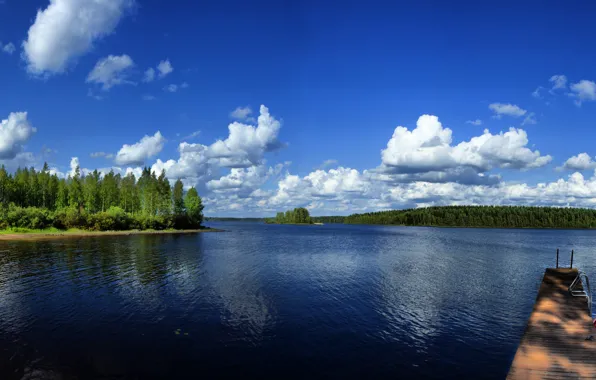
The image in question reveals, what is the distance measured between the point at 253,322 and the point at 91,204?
153216mm

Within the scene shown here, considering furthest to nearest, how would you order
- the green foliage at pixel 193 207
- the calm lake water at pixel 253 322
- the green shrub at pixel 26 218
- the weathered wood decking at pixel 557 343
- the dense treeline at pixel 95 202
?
the green foliage at pixel 193 207, the dense treeline at pixel 95 202, the green shrub at pixel 26 218, the calm lake water at pixel 253 322, the weathered wood decking at pixel 557 343

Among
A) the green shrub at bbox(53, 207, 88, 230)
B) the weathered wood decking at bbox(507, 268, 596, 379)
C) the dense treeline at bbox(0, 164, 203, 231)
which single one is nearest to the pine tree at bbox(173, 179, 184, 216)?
the dense treeline at bbox(0, 164, 203, 231)

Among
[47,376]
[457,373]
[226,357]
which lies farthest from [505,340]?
[47,376]

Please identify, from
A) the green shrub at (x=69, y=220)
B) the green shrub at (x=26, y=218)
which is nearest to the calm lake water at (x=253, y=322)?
the green shrub at (x=26, y=218)

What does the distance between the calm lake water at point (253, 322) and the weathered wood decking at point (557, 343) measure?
1.74 m

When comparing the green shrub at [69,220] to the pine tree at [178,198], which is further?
the pine tree at [178,198]

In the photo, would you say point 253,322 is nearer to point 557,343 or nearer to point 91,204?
point 557,343

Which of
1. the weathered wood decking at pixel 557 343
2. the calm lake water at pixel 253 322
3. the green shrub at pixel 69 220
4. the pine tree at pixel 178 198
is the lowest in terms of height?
the calm lake water at pixel 253 322

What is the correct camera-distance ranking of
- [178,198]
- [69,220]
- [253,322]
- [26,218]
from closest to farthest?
[253,322]
[26,218]
[69,220]
[178,198]

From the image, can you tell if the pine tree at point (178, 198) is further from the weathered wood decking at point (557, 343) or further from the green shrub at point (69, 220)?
the weathered wood decking at point (557, 343)

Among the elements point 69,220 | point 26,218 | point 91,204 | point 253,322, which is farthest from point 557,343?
point 91,204

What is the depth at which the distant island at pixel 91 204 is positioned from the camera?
116062 mm

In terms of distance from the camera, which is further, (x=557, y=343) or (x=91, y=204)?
(x=91, y=204)

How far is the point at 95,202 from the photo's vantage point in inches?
6078
